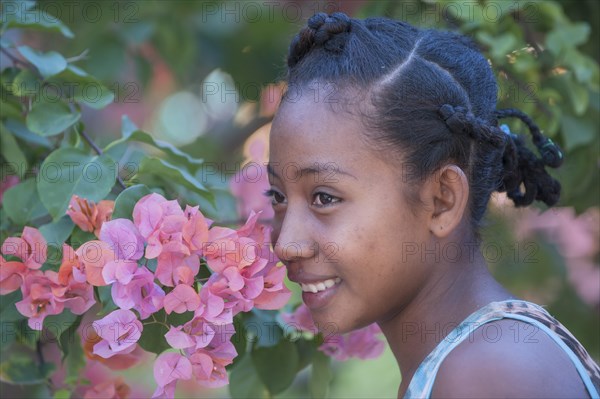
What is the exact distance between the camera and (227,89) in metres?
2.86

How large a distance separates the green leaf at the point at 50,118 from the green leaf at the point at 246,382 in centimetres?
58

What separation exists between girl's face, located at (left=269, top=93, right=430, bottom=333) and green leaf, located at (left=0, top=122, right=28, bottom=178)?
0.55 meters

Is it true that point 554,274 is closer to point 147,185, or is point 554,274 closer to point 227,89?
point 227,89

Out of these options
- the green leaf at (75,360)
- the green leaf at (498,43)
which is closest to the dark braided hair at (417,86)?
the green leaf at (498,43)

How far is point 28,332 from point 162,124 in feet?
8.49

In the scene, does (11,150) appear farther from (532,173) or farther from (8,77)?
(532,173)

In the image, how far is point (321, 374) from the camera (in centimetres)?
189

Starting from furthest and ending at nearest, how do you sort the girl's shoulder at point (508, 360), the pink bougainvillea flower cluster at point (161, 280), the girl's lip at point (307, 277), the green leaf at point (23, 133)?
the green leaf at point (23, 133) → the girl's lip at point (307, 277) → the pink bougainvillea flower cluster at point (161, 280) → the girl's shoulder at point (508, 360)

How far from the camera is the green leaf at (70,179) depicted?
1.54 metres

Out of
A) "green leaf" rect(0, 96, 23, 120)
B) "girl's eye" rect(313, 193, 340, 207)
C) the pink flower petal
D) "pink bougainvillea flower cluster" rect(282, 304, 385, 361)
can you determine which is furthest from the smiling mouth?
"green leaf" rect(0, 96, 23, 120)

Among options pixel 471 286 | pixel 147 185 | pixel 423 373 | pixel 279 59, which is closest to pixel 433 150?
pixel 471 286

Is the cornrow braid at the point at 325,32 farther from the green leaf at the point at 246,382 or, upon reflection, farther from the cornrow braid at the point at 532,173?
the green leaf at the point at 246,382

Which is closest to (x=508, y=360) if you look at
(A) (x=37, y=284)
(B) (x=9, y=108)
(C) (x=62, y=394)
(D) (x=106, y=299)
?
(D) (x=106, y=299)

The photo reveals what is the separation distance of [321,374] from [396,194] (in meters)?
0.57
